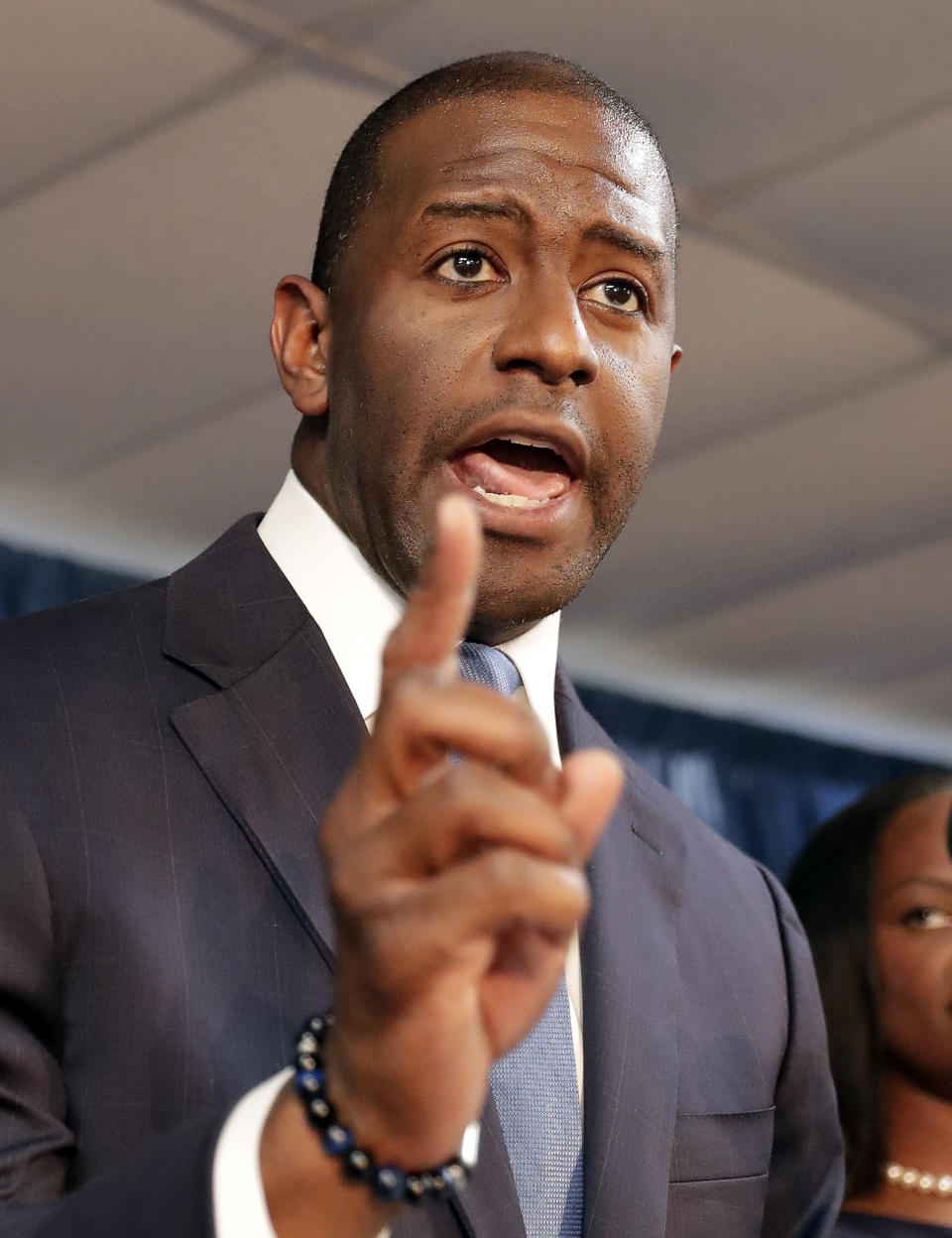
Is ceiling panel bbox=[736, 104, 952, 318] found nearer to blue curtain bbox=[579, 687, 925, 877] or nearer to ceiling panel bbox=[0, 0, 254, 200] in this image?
ceiling panel bbox=[0, 0, 254, 200]

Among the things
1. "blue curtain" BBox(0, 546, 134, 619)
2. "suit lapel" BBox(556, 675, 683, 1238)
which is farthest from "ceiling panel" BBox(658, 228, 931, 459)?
"suit lapel" BBox(556, 675, 683, 1238)

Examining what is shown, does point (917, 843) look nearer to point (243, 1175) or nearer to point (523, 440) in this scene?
point (523, 440)

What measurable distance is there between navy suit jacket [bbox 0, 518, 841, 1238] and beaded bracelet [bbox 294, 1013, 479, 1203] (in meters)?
0.09

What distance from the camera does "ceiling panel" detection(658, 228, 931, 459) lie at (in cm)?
298

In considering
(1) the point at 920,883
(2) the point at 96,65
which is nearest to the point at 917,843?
(1) the point at 920,883

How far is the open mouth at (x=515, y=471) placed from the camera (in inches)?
47.6

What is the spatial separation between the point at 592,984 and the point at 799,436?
2446mm

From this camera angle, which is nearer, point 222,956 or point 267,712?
point 222,956

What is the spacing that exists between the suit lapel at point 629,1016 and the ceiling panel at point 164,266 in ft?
4.46

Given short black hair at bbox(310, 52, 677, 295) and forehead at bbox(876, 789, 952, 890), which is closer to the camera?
short black hair at bbox(310, 52, 677, 295)

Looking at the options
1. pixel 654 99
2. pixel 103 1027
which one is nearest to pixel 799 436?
pixel 654 99

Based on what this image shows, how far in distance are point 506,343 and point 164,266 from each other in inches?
72.8

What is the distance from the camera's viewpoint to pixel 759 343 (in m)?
3.18

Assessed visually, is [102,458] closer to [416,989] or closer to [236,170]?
[236,170]
